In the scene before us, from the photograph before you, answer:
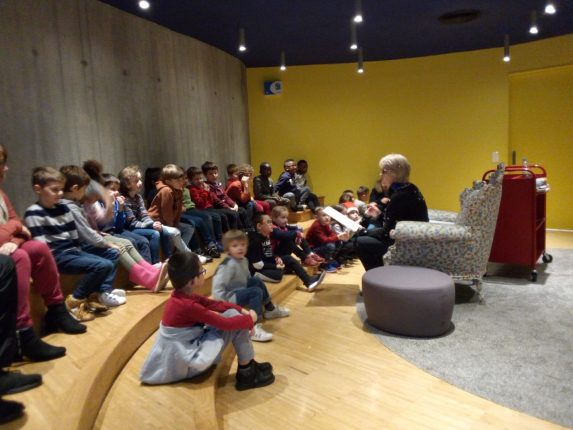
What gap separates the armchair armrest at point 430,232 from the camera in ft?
11.0

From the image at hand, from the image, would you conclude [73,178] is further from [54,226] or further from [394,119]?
[394,119]

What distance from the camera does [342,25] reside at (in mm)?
5488

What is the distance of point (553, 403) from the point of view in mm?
2193

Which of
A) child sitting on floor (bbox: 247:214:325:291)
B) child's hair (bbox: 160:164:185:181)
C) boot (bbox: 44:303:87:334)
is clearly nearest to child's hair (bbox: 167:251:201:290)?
boot (bbox: 44:303:87:334)

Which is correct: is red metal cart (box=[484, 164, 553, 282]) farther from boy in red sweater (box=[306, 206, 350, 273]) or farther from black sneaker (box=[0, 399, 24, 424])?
black sneaker (box=[0, 399, 24, 424])

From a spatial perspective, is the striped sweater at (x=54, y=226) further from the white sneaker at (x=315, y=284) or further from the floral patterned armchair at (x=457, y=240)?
the floral patterned armchair at (x=457, y=240)

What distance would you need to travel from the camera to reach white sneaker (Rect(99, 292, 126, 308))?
9.67 feet

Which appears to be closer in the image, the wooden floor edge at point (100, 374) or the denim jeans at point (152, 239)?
the wooden floor edge at point (100, 374)

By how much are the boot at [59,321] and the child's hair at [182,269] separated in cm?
72

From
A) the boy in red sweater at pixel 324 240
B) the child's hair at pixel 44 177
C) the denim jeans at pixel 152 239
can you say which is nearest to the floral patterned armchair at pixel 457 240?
the boy in red sweater at pixel 324 240

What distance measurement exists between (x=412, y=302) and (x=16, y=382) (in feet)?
7.35

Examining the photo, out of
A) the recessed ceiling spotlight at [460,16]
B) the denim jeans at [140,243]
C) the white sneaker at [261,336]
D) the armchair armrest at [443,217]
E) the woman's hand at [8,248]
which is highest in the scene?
the recessed ceiling spotlight at [460,16]

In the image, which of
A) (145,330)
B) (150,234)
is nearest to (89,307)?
(145,330)

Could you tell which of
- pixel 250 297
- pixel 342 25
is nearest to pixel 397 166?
pixel 250 297
